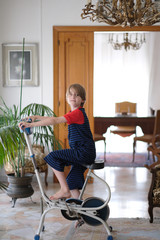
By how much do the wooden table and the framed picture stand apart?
7.30 feet

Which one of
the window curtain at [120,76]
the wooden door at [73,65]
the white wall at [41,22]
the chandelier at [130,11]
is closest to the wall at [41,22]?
the white wall at [41,22]

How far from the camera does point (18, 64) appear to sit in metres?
5.50

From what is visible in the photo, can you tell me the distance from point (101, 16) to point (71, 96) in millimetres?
798

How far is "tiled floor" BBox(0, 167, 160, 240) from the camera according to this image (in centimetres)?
352

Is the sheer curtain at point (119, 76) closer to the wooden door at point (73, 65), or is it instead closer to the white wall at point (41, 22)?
the wooden door at point (73, 65)

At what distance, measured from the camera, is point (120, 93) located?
9977 mm

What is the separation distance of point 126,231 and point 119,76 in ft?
22.7

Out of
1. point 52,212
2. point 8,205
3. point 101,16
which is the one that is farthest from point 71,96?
point 8,205

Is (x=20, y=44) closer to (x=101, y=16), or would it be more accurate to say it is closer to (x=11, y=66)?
(x=11, y=66)

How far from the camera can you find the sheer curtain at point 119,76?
990cm

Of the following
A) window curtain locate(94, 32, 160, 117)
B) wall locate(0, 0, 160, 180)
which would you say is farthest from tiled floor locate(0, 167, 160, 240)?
window curtain locate(94, 32, 160, 117)

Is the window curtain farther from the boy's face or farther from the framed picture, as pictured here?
the boy's face

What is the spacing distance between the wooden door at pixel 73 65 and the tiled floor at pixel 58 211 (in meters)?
1.09

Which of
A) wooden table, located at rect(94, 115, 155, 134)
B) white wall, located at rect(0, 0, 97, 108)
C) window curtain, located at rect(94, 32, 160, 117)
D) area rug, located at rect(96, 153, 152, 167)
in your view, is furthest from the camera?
window curtain, located at rect(94, 32, 160, 117)
